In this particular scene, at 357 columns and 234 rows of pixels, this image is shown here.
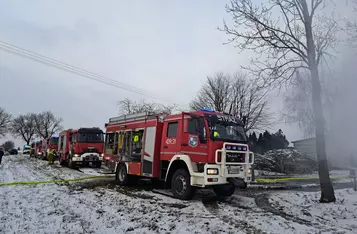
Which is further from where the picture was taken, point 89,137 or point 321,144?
point 89,137

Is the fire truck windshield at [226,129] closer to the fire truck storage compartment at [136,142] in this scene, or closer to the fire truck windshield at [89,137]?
the fire truck storage compartment at [136,142]

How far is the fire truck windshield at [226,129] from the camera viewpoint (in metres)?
8.40

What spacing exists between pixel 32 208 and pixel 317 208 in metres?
7.50

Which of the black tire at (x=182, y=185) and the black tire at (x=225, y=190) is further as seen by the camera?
the black tire at (x=225, y=190)

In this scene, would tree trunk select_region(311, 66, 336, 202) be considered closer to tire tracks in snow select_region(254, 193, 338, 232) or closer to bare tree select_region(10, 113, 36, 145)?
tire tracks in snow select_region(254, 193, 338, 232)

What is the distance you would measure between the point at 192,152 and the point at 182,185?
1088 mm

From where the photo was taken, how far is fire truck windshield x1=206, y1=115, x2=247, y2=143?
8398 mm

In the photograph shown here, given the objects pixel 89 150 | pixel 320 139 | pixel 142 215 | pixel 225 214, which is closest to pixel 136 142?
pixel 142 215

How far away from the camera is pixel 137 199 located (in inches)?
323

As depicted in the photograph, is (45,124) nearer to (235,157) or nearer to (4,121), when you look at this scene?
(4,121)

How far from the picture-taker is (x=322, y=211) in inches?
281

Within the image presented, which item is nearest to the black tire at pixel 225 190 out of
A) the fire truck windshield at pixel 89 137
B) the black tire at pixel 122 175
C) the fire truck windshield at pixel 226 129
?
the fire truck windshield at pixel 226 129

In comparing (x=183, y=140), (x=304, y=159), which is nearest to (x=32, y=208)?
(x=183, y=140)

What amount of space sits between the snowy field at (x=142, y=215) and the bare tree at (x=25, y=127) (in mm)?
75806
